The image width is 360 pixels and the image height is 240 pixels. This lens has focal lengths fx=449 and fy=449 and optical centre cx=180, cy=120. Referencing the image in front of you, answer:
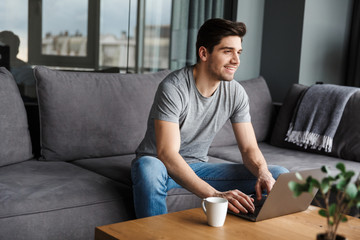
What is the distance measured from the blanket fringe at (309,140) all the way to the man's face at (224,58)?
3.11 feet

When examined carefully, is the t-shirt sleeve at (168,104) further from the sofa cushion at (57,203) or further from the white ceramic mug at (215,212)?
the white ceramic mug at (215,212)

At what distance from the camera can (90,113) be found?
7.52 ft

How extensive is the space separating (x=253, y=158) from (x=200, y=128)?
29cm

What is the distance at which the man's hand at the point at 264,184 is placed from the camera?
5.40ft

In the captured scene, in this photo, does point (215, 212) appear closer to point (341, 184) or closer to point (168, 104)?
point (341, 184)

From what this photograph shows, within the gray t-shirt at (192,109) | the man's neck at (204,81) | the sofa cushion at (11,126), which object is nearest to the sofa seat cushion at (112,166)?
the gray t-shirt at (192,109)

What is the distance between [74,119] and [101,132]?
16cm

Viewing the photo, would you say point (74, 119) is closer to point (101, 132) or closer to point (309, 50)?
point (101, 132)

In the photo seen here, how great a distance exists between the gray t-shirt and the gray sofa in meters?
0.21

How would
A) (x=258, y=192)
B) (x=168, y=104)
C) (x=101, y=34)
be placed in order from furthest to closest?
(x=101, y=34) < (x=168, y=104) < (x=258, y=192)

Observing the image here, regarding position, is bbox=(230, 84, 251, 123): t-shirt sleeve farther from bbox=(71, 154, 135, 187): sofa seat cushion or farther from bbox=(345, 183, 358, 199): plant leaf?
bbox=(345, 183, 358, 199): plant leaf

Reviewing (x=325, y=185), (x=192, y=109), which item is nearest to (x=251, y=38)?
(x=192, y=109)

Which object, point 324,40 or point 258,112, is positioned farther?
point 324,40

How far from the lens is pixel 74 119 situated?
2.25 m
